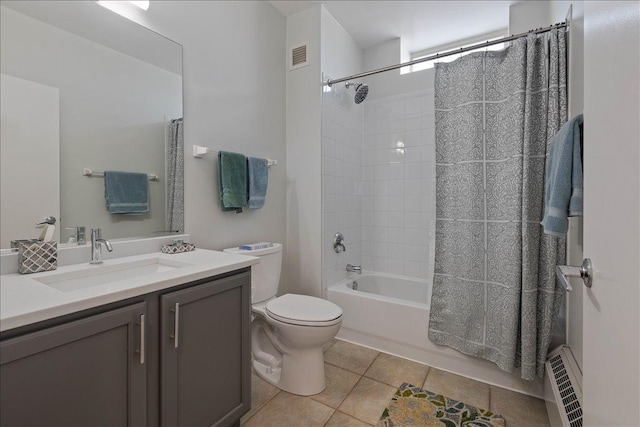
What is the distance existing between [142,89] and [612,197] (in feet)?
6.31

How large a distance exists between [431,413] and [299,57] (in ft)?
8.57

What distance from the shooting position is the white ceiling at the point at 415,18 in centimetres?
238

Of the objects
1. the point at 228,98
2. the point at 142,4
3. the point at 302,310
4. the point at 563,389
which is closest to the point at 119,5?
the point at 142,4

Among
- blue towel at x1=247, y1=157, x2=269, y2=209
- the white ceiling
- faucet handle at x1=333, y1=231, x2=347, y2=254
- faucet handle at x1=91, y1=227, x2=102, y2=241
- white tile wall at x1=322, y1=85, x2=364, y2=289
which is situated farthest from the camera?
faucet handle at x1=333, y1=231, x2=347, y2=254

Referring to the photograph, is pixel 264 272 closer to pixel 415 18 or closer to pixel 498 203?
pixel 498 203

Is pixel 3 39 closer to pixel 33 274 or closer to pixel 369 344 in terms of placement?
pixel 33 274

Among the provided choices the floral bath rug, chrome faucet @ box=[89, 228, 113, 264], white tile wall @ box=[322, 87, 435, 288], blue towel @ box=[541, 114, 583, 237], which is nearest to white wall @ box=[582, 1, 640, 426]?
blue towel @ box=[541, 114, 583, 237]

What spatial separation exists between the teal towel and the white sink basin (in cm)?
59

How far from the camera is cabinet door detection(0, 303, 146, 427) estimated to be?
768 millimetres

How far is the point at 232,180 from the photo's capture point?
Answer: 1.97 m

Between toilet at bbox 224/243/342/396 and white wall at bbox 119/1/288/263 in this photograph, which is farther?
white wall at bbox 119/1/288/263

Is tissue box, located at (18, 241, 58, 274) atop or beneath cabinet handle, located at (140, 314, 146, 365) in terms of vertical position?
atop

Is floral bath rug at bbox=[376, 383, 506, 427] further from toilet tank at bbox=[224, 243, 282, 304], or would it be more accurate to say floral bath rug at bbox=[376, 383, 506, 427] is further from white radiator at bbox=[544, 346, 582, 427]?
toilet tank at bbox=[224, 243, 282, 304]

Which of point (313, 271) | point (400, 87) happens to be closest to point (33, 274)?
point (313, 271)
